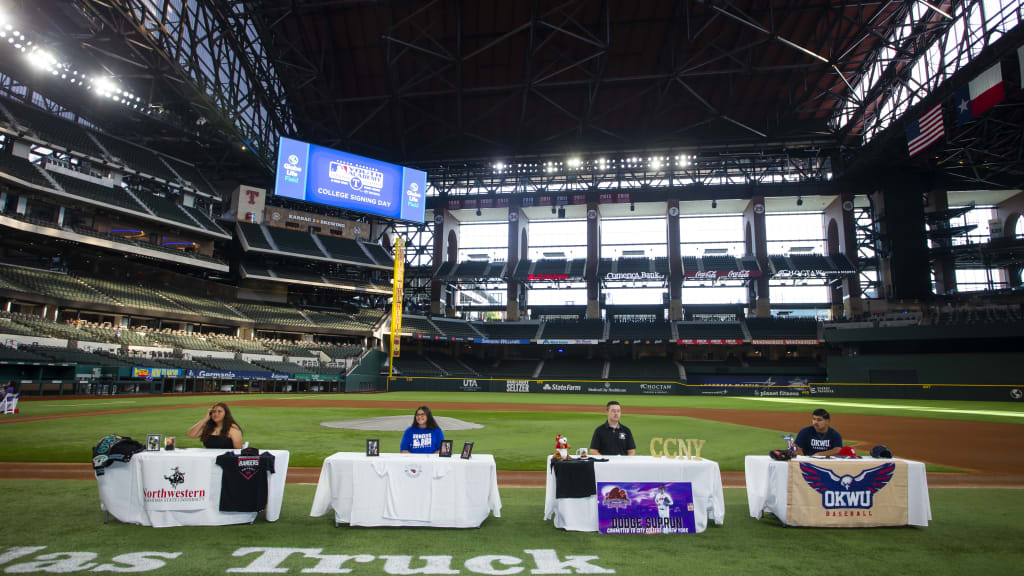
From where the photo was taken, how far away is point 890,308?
48750mm

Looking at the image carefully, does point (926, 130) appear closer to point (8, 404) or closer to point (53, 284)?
point (8, 404)

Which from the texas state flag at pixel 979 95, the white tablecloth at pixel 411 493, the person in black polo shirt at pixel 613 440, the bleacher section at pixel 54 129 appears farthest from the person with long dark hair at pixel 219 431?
the bleacher section at pixel 54 129

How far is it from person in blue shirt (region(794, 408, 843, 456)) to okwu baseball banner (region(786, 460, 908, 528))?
35.1 inches

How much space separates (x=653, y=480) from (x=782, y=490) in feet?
5.43

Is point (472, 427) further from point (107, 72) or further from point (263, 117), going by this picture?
Result: point (263, 117)

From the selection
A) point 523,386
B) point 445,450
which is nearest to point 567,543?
point 445,450

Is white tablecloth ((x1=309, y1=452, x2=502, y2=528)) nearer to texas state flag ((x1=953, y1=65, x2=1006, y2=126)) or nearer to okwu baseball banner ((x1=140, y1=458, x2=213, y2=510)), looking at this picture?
okwu baseball banner ((x1=140, y1=458, x2=213, y2=510))

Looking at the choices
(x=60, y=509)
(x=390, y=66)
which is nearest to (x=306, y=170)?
(x=390, y=66)

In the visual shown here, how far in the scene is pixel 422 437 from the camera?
770cm

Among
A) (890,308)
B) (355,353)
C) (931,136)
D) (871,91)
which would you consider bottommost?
(355,353)

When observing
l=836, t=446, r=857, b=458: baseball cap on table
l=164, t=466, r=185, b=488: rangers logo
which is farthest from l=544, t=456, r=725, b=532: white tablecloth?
l=164, t=466, r=185, b=488: rangers logo

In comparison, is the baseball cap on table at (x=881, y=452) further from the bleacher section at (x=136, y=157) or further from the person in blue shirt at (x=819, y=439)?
the bleacher section at (x=136, y=157)

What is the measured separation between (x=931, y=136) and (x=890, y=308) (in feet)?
71.9

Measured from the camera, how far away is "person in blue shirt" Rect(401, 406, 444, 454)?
25.0 feet
